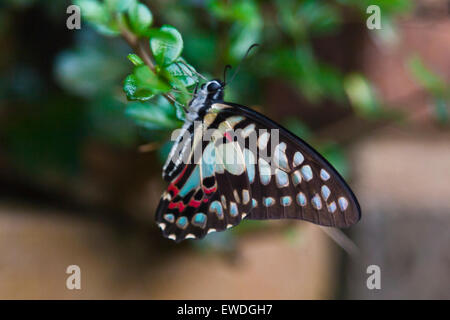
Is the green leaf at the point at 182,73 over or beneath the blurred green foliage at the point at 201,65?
beneath

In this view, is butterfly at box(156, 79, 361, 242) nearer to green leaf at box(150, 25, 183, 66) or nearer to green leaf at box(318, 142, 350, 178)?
green leaf at box(150, 25, 183, 66)

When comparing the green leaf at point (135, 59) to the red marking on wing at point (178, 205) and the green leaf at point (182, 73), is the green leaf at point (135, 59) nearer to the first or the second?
the green leaf at point (182, 73)

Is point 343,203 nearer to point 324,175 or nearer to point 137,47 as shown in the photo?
point 324,175

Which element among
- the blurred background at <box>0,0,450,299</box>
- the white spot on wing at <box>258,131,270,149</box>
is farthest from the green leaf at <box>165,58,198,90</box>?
the blurred background at <box>0,0,450,299</box>

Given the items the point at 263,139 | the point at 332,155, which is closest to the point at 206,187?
the point at 263,139

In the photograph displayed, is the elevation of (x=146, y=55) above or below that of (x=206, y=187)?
above

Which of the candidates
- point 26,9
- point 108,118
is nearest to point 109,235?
point 108,118

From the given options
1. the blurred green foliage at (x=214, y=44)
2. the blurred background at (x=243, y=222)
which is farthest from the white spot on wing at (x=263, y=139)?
the blurred background at (x=243, y=222)
